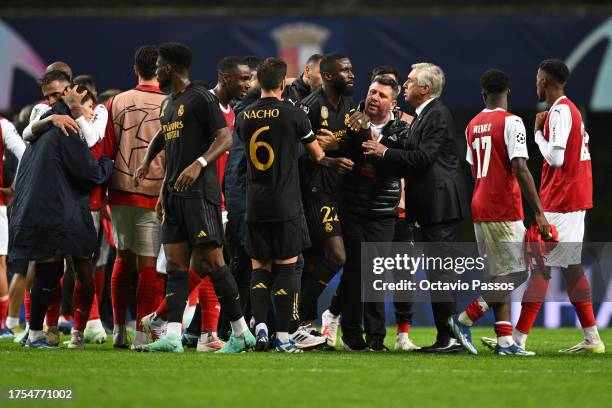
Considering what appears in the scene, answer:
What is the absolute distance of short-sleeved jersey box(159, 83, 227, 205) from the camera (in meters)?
8.31

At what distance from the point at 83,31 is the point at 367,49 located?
3620 millimetres

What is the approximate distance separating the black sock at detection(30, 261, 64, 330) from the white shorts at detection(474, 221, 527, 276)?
3383 mm

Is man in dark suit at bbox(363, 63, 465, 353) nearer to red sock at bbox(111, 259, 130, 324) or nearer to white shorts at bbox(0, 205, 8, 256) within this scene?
red sock at bbox(111, 259, 130, 324)

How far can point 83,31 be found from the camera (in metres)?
14.7

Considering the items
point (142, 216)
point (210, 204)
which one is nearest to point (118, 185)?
point (142, 216)

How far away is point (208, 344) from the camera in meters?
8.80

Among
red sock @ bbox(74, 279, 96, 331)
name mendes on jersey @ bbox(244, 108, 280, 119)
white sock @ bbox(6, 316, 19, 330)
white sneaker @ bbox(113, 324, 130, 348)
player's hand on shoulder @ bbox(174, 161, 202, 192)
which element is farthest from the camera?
white sock @ bbox(6, 316, 19, 330)

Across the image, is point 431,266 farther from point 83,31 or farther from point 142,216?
point 83,31

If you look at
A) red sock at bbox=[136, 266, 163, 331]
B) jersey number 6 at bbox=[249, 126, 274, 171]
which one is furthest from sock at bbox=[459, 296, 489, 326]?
red sock at bbox=[136, 266, 163, 331]

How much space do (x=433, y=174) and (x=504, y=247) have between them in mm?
797

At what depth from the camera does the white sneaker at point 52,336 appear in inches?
368

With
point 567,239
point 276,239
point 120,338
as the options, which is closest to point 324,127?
point 276,239

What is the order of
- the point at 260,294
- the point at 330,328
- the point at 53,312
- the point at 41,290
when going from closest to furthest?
the point at 260,294 → the point at 41,290 → the point at 330,328 → the point at 53,312

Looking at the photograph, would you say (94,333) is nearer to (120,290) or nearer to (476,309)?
(120,290)
